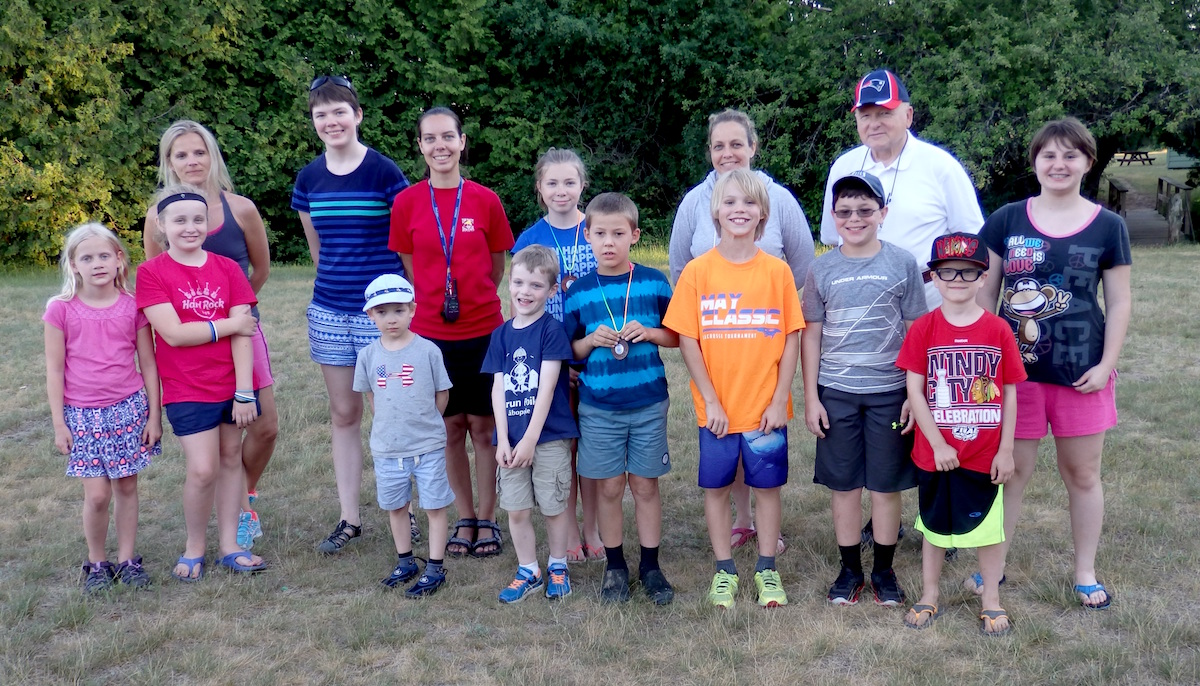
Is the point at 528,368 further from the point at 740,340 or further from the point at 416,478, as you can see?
the point at 740,340

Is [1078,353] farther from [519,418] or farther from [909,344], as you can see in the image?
[519,418]

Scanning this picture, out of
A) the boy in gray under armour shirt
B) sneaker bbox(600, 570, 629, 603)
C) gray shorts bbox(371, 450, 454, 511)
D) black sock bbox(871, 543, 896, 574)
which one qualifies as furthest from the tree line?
black sock bbox(871, 543, 896, 574)

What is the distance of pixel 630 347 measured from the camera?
150 inches

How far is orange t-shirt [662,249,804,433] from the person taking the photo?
3637 millimetres

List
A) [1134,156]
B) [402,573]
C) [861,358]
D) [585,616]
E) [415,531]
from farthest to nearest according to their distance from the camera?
[1134,156] < [415,531] < [402,573] < [585,616] < [861,358]

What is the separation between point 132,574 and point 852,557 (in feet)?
9.83

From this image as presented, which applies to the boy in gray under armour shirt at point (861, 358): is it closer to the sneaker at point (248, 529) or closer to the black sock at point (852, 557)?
the black sock at point (852, 557)

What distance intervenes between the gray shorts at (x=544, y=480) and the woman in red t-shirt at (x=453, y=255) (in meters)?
0.51

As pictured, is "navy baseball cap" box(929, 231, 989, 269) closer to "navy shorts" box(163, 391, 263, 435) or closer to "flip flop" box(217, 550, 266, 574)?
"navy shorts" box(163, 391, 263, 435)

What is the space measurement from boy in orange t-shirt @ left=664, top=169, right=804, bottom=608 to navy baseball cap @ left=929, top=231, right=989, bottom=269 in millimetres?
542

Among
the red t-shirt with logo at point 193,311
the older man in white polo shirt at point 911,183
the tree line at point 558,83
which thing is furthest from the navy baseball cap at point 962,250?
the tree line at point 558,83

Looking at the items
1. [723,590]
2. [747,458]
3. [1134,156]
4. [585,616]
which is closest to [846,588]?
[723,590]

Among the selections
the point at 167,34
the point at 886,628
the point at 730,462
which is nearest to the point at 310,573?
the point at 730,462

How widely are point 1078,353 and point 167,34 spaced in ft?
56.0
